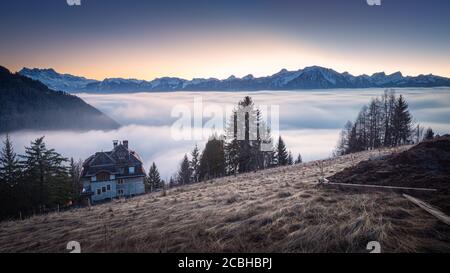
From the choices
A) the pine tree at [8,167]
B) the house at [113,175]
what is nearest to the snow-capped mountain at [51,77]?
the pine tree at [8,167]

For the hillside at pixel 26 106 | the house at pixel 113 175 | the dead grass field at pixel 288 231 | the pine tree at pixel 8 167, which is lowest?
the house at pixel 113 175

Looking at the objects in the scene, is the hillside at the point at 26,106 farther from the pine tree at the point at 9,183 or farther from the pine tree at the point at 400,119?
the pine tree at the point at 400,119

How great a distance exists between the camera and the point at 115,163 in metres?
39.6

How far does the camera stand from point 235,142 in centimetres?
3875

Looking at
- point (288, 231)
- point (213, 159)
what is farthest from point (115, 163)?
point (288, 231)

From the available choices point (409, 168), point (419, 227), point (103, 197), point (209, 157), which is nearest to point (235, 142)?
point (209, 157)

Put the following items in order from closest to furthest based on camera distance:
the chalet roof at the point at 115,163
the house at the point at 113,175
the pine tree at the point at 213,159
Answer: the house at the point at 113,175 < the chalet roof at the point at 115,163 < the pine tree at the point at 213,159

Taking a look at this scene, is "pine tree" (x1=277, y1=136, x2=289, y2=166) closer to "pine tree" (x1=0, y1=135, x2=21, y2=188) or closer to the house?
the house

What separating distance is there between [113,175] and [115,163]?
2235 mm

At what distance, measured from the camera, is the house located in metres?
37.1

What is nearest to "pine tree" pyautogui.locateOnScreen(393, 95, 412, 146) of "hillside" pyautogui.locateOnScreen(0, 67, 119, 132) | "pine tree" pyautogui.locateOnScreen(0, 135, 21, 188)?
"hillside" pyautogui.locateOnScreen(0, 67, 119, 132)

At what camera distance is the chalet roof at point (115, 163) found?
37.9m
